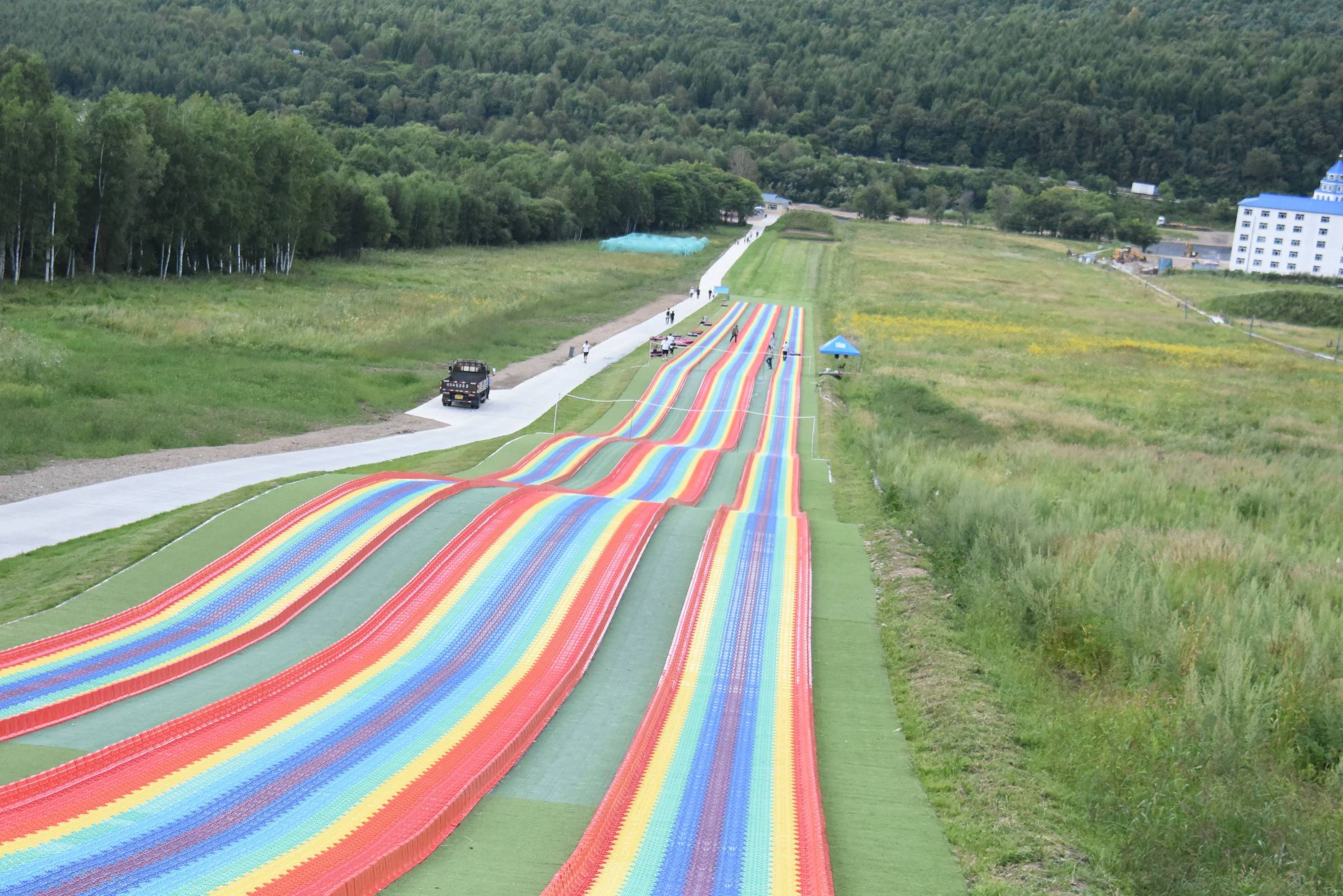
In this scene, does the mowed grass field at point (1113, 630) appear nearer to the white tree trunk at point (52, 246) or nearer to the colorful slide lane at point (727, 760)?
the colorful slide lane at point (727, 760)

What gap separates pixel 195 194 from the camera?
5953 cm

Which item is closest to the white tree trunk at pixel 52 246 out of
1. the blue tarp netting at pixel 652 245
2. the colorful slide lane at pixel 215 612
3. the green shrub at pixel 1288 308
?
the colorful slide lane at pixel 215 612

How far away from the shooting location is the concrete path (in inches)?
778

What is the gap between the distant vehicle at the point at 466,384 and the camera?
1469 inches

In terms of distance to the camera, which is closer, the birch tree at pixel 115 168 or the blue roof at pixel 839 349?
the blue roof at pixel 839 349

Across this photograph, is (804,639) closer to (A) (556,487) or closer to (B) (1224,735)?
(B) (1224,735)

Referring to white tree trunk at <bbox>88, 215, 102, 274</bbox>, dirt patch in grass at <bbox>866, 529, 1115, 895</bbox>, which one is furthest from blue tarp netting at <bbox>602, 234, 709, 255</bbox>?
dirt patch in grass at <bbox>866, 529, 1115, 895</bbox>

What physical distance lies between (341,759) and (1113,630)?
373 inches

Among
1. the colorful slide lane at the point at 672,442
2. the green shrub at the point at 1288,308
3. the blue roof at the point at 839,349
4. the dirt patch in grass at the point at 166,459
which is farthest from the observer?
the green shrub at the point at 1288,308

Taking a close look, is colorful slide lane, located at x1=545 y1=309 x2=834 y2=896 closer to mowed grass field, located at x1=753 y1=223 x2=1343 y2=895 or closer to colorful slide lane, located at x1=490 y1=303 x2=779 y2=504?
mowed grass field, located at x1=753 y1=223 x2=1343 y2=895

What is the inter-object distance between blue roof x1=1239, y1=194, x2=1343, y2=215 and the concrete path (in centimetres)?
10180

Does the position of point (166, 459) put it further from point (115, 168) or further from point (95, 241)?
point (95, 241)

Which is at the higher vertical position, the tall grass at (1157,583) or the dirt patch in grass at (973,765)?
the tall grass at (1157,583)

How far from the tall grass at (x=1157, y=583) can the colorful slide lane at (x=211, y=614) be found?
911cm
